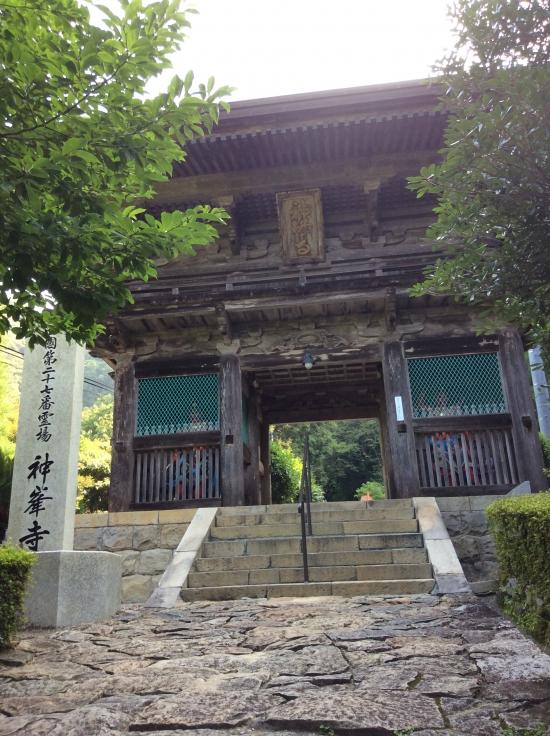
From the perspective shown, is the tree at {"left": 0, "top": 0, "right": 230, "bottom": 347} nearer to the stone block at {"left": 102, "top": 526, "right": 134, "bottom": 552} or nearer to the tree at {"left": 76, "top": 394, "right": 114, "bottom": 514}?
the stone block at {"left": 102, "top": 526, "right": 134, "bottom": 552}

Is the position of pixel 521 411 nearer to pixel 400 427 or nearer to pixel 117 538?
pixel 400 427

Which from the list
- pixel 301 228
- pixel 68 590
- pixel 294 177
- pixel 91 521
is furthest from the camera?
pixel 301 228

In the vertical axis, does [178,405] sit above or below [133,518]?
above

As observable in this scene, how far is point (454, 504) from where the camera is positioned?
8.89 metres

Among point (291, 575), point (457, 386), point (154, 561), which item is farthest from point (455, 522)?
point (154, 561)

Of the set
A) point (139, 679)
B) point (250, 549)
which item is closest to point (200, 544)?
point (250, 549)

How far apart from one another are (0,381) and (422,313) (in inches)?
519

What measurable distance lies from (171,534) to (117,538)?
890 mm

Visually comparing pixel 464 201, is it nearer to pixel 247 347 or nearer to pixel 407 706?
pixel 407 706

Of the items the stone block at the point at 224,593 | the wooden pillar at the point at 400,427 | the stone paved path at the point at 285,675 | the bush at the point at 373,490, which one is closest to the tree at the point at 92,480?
the wooden pillar at the point at 400,427

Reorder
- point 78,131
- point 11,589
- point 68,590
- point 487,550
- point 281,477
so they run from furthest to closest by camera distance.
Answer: point 281,477 → point 487,550 → point 68,590 → point 11,589 → point 78,131

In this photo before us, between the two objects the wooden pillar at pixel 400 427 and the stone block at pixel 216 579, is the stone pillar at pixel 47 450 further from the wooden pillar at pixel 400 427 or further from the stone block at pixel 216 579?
the wooden pillar at pixel 400 427

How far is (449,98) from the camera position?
469cm

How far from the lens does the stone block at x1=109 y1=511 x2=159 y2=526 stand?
912cm
